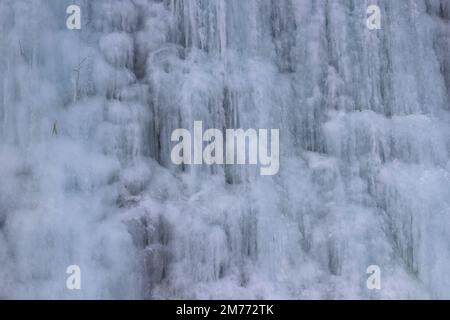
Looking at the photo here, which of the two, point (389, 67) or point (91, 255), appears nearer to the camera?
point (91, 255)

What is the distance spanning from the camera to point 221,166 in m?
3.89

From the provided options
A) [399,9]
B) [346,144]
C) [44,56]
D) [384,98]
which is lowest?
[346,144]

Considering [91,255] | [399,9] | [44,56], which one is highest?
[399,9]

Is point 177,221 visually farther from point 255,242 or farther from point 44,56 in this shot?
point 44,56

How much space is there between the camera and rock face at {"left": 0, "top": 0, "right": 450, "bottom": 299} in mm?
3732

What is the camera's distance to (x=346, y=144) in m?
3.99

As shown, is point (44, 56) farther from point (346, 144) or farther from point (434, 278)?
point (434, 278)

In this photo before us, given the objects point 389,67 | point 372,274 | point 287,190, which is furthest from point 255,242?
point 389,67

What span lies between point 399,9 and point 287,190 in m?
1.32

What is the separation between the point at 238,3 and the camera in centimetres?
405

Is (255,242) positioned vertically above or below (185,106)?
below

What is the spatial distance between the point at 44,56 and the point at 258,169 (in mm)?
1368

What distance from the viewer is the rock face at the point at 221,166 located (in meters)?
3.73
